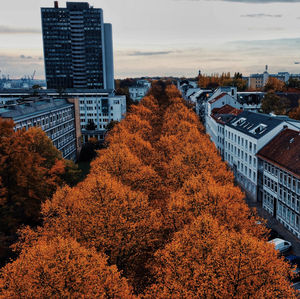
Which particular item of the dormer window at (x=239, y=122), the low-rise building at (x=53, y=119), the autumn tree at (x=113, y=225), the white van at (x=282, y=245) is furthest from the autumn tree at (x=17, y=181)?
the dormer window at (x=239, y=122)

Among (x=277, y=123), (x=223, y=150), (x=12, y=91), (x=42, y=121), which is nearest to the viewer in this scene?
(x=277, y=123)

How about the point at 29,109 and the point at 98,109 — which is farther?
the point at 98,109

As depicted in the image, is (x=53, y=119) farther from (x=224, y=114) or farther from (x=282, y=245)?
(x=282, y=245)

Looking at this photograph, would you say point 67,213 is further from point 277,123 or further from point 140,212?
point 277,123

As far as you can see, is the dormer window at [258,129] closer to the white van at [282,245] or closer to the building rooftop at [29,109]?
the white van at [282,245]

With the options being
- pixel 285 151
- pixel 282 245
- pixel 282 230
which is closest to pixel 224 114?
pixel 285 151

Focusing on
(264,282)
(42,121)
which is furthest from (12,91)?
(264,282)
